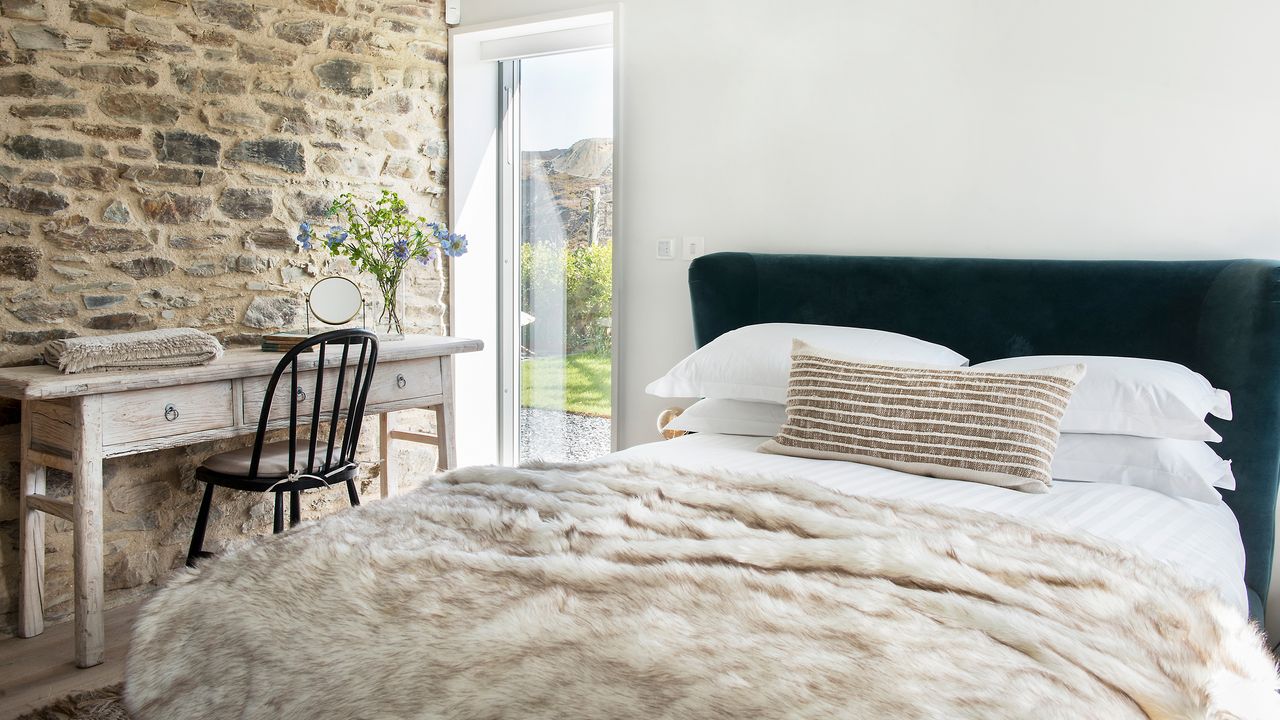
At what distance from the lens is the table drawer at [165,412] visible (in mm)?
2479

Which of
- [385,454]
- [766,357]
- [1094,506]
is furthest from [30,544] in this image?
[1094,506]

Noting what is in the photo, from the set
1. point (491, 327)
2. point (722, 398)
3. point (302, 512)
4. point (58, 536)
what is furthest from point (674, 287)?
point (58, 536)

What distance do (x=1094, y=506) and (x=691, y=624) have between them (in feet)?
3.96

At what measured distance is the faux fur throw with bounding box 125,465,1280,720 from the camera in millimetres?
1057

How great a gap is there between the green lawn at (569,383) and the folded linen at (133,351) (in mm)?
1678

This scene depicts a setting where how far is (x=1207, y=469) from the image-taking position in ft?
7.24

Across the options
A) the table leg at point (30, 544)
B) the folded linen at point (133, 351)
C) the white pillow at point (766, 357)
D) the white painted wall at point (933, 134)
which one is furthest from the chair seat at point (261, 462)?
the white painted wall at point (933, 134)

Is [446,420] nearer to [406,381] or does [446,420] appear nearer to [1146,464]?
[406,381]

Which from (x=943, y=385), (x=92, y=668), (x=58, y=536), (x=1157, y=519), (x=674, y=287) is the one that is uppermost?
(x=674, y=287)

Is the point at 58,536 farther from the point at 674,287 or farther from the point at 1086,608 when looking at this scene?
the point at 1086,608

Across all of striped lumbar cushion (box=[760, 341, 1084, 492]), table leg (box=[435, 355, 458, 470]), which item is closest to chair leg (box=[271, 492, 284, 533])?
table leg (box=[435, 355, 458, 470])

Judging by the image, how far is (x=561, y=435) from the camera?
4.18 m

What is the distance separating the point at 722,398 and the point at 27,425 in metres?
2.05

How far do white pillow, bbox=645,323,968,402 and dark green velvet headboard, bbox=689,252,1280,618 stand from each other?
0.15m
